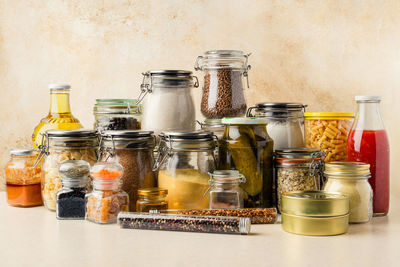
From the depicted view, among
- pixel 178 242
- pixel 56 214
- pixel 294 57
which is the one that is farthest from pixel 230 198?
pixel 294 57

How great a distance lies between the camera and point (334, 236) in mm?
951

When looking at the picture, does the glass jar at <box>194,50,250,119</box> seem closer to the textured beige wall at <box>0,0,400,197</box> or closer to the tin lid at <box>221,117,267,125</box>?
the tin lid at <box>221,117,267,125</box>

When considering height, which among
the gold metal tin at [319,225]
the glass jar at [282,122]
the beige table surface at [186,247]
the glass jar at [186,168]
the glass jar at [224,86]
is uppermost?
A: the glass jar at [224,86]

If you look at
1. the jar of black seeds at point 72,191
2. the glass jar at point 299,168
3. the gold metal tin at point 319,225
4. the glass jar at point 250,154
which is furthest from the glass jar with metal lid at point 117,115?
the gold metal tin at point 319,225

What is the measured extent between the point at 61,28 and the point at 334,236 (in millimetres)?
1115

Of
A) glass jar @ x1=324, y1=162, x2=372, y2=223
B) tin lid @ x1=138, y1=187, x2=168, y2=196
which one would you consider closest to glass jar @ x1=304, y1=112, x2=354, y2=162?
glass jar @ x1=324, y1=162, x2=372, y2=223

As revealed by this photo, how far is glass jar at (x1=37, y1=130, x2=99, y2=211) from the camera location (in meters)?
1.17

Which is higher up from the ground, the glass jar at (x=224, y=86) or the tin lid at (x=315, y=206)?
the glass jar at (x=224, y=86)

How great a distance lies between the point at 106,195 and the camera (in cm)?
106

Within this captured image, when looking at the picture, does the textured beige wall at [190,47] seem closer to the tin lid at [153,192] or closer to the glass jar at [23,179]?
the glass jar at [23,179]

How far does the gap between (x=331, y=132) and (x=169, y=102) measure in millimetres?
431

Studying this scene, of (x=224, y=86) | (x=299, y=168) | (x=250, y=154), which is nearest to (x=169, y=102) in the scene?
(x=224, y=86)

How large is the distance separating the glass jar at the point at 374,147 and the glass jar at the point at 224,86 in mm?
302

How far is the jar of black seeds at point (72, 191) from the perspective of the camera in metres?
1.10
